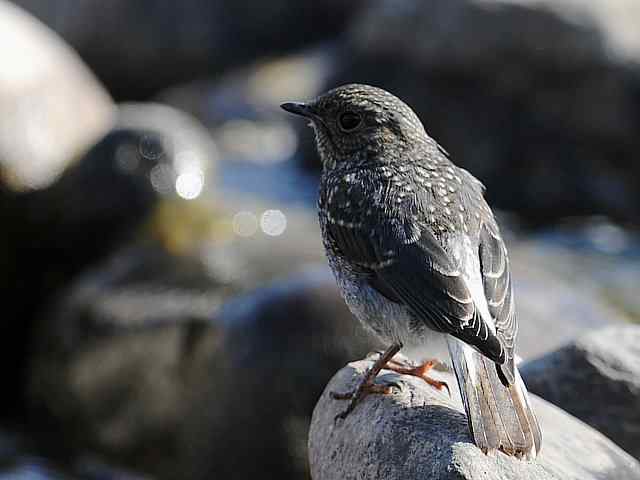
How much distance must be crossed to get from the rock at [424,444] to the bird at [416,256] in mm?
78

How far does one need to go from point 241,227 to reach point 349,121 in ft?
16.0

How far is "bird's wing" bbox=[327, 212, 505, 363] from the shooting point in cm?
486

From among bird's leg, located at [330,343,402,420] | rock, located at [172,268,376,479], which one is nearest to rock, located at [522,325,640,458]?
bird's leg, located at [330,343,402,420]

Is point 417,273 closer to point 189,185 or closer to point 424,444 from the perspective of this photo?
point 424,444

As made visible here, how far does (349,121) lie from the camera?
596 centimetres

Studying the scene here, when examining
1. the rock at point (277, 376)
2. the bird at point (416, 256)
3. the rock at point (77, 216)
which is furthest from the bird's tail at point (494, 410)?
the rock at point (77, 216)

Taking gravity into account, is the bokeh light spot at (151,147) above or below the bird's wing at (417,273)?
above

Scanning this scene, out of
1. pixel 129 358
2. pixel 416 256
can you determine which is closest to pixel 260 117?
pixel 129 358

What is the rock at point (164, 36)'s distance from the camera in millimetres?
18016

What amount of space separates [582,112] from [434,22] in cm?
193

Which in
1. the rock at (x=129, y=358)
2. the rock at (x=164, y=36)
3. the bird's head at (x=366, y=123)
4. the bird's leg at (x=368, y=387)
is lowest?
the rock at (x=129, y=358)

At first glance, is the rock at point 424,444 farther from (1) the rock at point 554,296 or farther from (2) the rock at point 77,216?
(2) the rock at point 77,216

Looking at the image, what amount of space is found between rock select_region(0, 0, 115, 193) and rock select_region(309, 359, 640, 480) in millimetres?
6090

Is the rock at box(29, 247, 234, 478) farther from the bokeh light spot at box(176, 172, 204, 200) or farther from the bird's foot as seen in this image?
the bird's foot
